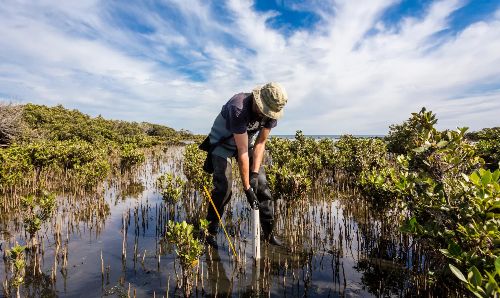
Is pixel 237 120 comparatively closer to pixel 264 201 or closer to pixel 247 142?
pixel 247 142

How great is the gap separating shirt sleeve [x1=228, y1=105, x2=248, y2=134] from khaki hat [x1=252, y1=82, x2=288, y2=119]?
0.94 feet

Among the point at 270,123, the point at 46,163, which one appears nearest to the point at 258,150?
the point at 270,123

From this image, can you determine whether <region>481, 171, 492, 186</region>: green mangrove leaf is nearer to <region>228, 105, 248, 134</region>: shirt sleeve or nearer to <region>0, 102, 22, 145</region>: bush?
<region>228, 105, 248, 134</region>: shirt sleeve

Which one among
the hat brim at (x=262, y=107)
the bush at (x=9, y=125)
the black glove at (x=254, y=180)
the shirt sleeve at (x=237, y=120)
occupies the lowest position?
the black glove at (x=254, y=180)

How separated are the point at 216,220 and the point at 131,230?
247cm

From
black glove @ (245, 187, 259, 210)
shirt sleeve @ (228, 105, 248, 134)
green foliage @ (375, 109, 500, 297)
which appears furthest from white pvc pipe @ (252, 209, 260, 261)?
green foliage @ (375, 109, 500, 297)

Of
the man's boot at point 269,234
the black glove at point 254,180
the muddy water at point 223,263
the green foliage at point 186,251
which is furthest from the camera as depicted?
the man's boot at point 269,234

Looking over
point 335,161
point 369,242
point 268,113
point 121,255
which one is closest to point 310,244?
point 369,242

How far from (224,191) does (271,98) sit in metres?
1.87

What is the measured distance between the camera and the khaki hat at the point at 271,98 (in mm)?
4336

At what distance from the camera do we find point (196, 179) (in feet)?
29.3

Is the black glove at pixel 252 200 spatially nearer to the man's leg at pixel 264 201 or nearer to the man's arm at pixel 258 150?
the man's arm at pixel 258 150

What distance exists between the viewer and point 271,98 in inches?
172

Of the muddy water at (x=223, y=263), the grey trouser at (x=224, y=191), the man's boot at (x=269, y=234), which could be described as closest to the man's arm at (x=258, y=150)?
the grey trouser at (x=224, y=191)
